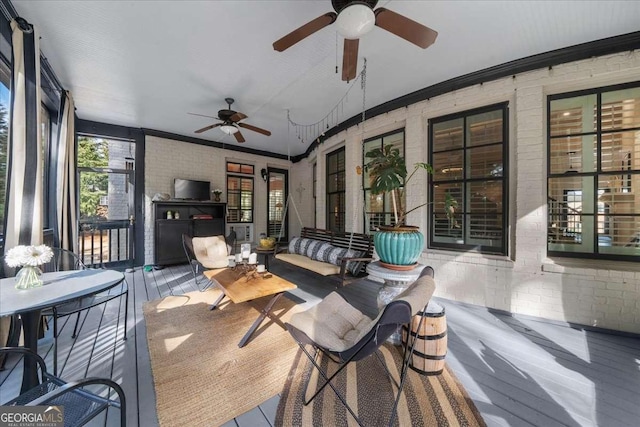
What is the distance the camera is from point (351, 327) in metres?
1.76

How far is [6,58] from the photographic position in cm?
224

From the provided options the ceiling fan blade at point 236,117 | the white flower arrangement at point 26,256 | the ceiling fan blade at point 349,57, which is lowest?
the white flower arrangement at point 26,256

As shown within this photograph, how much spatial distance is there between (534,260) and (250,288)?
125 inches

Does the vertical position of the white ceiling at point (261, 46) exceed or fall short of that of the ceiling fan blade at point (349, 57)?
it exceeds it

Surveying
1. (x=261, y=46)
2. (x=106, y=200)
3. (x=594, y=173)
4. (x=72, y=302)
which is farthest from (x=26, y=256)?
(x=594, y=173)

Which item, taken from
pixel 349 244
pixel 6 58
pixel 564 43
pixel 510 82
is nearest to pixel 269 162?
pixel 349 244

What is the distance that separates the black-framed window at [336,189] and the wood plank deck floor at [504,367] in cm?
250

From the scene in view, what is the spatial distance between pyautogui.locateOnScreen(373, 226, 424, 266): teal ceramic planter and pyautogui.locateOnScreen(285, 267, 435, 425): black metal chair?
35 cm

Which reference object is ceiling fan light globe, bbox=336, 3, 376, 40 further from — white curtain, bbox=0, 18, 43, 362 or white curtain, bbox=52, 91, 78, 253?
white curtain, bbox=52, 91, 78, 253

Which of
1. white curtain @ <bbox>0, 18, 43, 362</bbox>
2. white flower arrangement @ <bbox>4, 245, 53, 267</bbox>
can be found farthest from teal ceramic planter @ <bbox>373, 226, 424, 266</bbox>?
white curtain @ <bbox>0, 18, 43, 362</bbox>

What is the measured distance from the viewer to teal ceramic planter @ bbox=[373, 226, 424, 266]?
2.03 m

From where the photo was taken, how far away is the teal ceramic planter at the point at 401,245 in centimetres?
203

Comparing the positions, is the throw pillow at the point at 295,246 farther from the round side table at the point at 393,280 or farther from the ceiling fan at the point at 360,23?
the ceiling fan at the point at 360,23

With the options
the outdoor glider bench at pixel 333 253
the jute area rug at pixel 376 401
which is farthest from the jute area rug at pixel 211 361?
the outdoor glider bench at pixel 333 253
